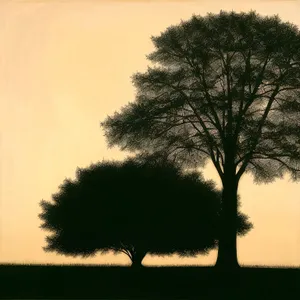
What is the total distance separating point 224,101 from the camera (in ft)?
45.8

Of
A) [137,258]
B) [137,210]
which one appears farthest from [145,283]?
[137,210]

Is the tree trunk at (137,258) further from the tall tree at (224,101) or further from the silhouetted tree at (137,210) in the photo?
the tall tree at (224,101)

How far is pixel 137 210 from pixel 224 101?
11.2 ft

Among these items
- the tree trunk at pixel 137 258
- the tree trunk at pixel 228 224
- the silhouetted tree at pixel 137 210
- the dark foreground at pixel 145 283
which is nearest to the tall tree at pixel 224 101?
the tree trunk at pixel 228 224

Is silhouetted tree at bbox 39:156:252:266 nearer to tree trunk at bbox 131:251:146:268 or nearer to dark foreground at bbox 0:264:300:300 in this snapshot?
tree trunk at bbox 131:251:146:268

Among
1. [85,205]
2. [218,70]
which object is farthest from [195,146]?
[85,205]

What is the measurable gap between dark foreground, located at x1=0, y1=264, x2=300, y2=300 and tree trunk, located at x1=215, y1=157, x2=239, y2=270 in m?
0.45

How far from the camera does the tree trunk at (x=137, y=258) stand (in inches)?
516

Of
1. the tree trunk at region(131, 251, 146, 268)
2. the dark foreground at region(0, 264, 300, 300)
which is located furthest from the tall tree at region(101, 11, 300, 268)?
the tree trunk at region(131, 251, 146, 268)

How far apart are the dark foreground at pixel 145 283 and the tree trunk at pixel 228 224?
454mm

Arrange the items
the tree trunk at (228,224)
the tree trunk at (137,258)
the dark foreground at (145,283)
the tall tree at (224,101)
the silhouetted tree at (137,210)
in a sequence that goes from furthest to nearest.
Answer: the tall tree at (224,101), the silhouetted tree at (137,210), the tree trunk at (228,224), the tree trunk at (137,258), the dark foreground at (145,283)

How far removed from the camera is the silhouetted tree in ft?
44.9

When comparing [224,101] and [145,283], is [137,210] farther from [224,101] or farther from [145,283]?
[224,101]

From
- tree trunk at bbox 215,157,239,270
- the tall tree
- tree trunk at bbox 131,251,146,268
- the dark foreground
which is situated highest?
the tall tree
